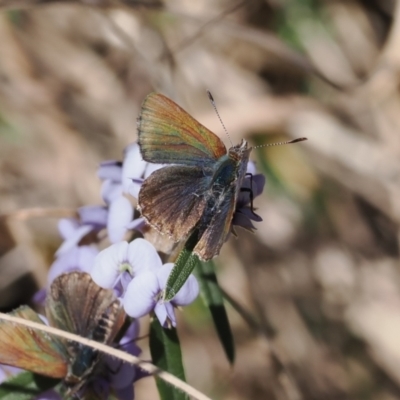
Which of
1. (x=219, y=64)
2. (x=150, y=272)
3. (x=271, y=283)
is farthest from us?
(x=219, y=64)

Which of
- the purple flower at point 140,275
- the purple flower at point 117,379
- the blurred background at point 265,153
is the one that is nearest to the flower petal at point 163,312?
the purple flower at point 140,275

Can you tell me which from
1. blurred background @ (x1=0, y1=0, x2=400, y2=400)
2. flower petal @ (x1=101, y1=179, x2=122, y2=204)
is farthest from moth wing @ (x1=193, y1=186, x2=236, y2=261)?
blurred background @ (x1=0, y1=0, x2=400, y2=400)

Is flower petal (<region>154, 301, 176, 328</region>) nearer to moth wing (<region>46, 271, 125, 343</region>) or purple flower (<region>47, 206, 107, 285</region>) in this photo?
moth wing (<region>46, 271, 125, 343</region>)

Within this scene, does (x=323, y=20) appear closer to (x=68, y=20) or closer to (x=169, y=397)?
(x=68, y=20)

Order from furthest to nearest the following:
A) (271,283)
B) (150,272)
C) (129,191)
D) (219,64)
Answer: (219,64)
(271,283)
(129,191)
(150,272)

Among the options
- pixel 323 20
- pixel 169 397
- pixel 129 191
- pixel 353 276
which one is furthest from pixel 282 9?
pixel 169 397

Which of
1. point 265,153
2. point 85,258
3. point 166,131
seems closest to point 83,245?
point 85,258
